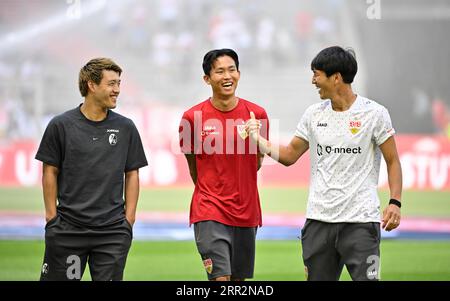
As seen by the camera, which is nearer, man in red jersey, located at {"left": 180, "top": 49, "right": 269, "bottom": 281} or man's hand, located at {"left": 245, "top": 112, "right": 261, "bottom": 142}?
man's hand, located at {"left": 245, "top": 112, "right": 261, "bottom": 142}

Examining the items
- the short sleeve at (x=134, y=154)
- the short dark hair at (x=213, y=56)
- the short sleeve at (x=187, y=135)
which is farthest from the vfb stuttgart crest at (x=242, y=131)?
the short sleeve at (x=134, y=154)

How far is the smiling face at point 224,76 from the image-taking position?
6699 mm

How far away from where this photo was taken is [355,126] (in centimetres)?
589

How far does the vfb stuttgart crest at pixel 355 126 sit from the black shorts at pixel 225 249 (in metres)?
1.23

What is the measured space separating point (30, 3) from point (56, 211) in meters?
20.2

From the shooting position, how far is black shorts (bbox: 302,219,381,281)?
5754 millimetres

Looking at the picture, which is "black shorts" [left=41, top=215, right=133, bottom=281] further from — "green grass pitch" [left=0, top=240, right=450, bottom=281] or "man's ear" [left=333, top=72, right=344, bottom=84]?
"green grass pitch" [left=0, top=240, right=450, bottom=281]

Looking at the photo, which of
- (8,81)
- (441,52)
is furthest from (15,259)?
(441,52)

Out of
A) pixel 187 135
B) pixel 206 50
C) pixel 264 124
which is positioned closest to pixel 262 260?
pixel 264 124

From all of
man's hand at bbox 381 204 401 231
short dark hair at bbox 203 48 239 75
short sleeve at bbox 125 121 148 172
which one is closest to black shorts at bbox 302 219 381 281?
man's hand at bbox 381 204 401 231

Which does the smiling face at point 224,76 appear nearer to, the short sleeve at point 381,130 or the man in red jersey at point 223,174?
the man in red jersey at point 223,174

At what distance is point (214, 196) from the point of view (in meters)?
6.61

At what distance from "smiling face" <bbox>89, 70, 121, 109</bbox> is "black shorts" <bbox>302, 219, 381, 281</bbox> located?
4.90ft

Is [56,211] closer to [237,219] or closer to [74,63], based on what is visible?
[237,219]
